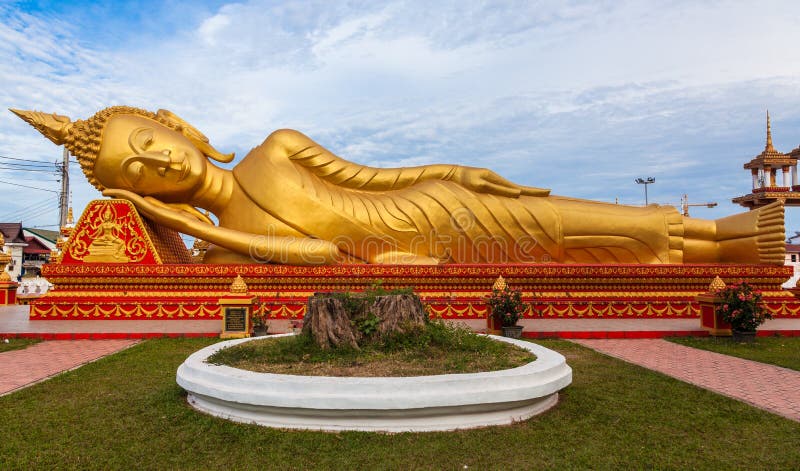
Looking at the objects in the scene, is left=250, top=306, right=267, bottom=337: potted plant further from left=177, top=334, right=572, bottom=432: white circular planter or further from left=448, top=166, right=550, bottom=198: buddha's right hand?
left=448, top=166, right=550, bottom=198: buddha's right hand

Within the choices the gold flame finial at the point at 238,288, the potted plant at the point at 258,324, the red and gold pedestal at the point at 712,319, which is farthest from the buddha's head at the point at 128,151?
the red and gold pedestal at the point at 712,319

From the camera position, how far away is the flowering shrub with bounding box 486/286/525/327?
9.20 metres

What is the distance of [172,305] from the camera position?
11516 millimetres

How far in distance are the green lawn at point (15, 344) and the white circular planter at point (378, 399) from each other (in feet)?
18.9

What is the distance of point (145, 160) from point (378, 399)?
9.60 meters

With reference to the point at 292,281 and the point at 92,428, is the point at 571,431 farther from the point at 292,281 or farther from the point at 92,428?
the point at 292,281

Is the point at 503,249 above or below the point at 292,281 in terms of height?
above

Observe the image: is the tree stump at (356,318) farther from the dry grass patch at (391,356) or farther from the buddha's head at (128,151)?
the buddha's head at (128,151)

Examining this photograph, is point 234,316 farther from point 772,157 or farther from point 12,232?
point 12,232

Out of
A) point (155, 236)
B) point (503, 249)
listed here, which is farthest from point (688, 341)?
point (155, 236)

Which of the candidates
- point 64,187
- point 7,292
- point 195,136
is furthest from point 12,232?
point 195,136

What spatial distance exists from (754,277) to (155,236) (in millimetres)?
13517

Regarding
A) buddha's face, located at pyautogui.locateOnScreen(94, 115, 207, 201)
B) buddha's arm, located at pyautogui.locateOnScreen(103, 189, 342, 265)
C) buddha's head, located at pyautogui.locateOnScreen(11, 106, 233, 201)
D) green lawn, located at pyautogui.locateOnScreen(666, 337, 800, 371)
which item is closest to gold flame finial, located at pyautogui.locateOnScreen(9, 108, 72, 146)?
buddha's head, located at pyautogui.locateOnScreen(11, 106, 233, 201)

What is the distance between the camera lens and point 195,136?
1284 centimetres
